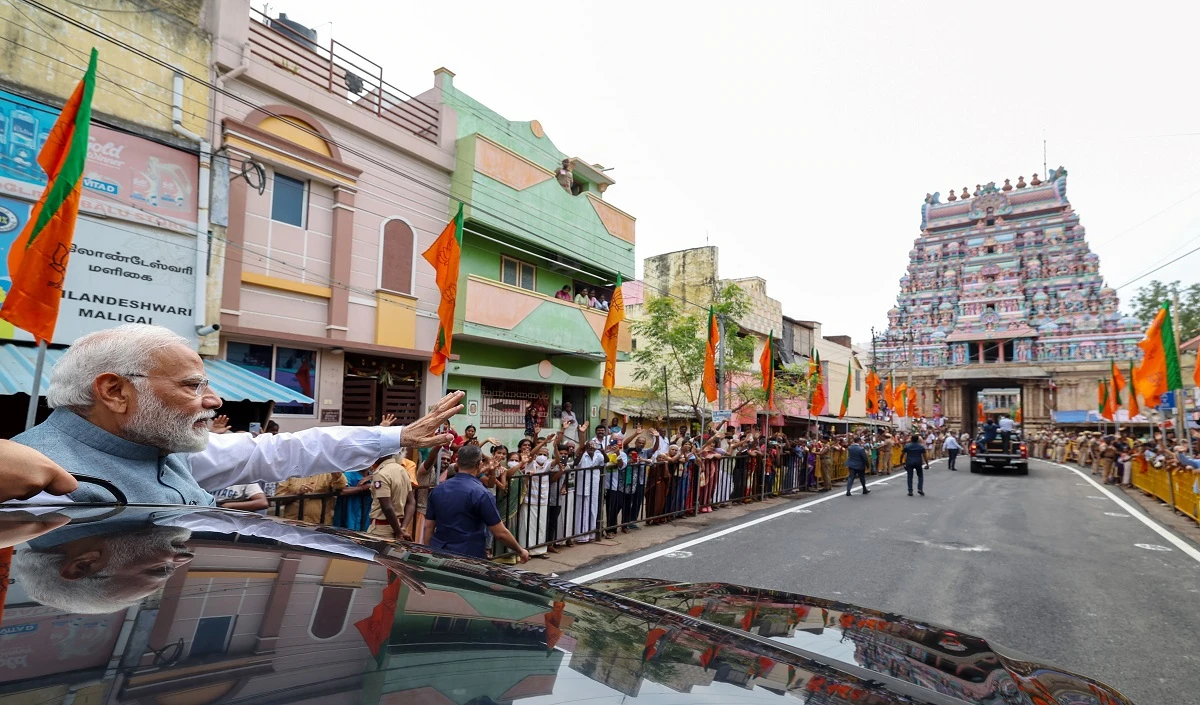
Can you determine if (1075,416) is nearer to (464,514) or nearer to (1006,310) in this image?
(1006,310)

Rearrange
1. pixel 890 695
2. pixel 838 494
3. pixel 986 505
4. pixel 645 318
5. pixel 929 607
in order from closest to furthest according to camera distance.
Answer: pixel 890 695
pixel 929 607
pixel 986 505
pixel 838 494
pixel 645 318

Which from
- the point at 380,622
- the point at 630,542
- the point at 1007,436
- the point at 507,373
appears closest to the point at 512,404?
the point at 507,373

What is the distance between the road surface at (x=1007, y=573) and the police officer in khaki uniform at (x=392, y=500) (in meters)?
2.01

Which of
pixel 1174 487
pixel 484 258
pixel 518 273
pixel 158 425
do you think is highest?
pixel 484 258

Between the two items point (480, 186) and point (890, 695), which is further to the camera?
point (480, 186)

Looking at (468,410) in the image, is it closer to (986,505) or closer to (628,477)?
(628,477)

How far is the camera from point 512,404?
55.5 feet

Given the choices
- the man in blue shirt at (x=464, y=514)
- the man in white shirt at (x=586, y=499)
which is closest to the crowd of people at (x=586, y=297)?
the man in white shirt at (x=586, y=499)

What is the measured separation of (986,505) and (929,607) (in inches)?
387

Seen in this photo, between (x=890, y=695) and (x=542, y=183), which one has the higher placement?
(x=542, y=183)

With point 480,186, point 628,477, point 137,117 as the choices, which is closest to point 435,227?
point 480,186

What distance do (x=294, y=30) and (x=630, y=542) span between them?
12.1m

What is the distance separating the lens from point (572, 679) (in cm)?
116

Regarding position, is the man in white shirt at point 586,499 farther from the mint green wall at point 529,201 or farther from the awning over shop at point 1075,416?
the awning over shop at point 1075,416
